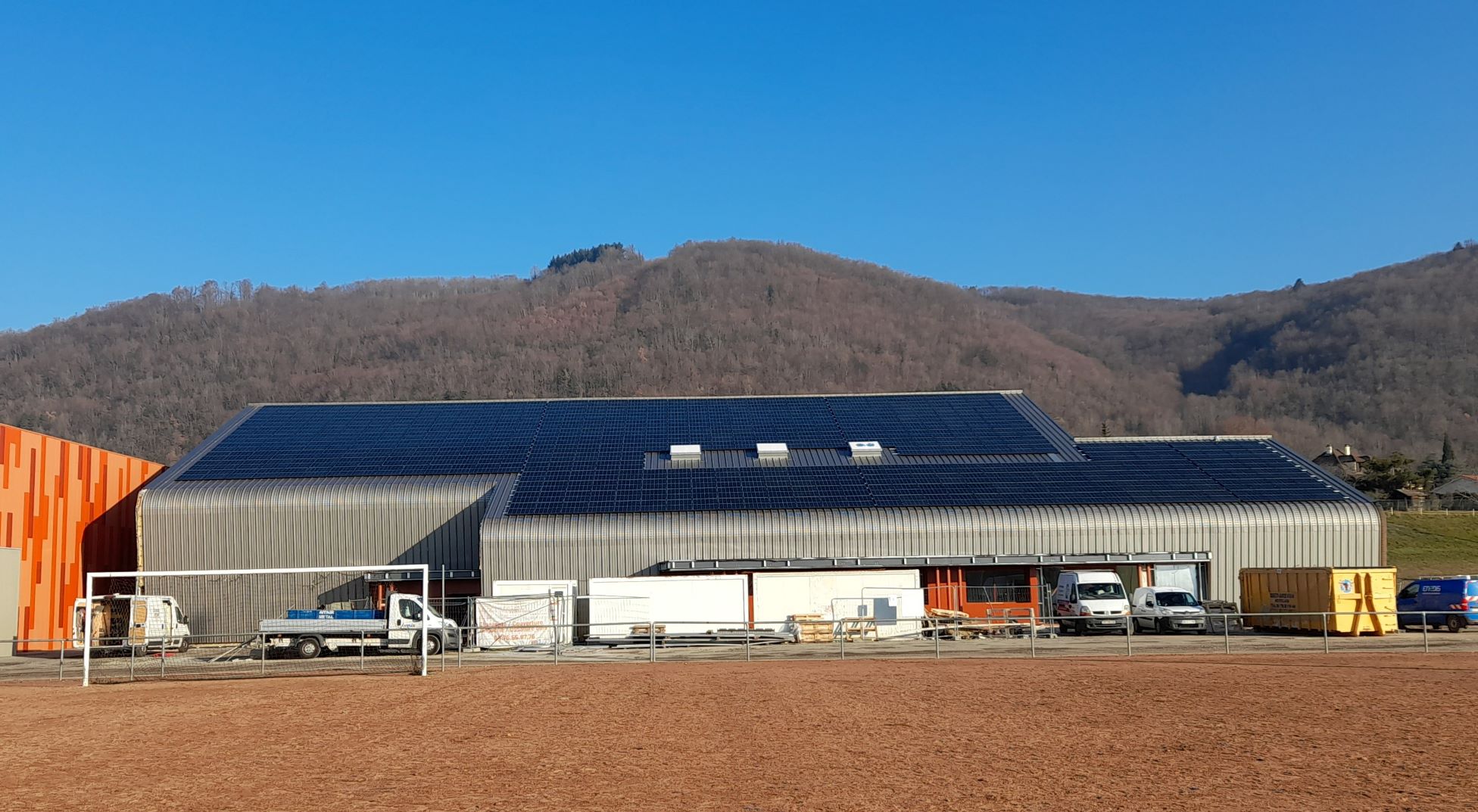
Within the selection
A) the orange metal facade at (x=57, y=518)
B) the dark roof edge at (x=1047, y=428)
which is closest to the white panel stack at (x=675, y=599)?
the dark roof edge at (x=1047, y=428)

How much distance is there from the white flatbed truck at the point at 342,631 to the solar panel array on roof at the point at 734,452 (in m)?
8.34

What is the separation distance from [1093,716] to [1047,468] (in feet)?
111

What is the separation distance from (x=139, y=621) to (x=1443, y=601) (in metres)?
46.4

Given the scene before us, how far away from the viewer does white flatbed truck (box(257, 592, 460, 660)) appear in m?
39.2

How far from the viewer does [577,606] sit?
1780 inches

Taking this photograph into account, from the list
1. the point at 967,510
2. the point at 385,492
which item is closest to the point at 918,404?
the point at 967,510

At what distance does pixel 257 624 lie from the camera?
47.4 meters

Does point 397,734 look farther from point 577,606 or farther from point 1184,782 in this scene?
point 577,606

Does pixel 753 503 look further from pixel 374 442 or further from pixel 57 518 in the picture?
pixel 57 518

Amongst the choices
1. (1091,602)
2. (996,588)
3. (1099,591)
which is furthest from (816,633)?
(1099,591)

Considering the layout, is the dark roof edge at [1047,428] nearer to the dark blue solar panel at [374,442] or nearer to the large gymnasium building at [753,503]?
the large gymnasium building at [753,503]

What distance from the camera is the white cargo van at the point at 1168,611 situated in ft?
146

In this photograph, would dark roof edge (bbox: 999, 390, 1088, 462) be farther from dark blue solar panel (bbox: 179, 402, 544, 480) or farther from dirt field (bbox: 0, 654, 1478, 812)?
dirt field (bbox: 0, 654, 1478, 812)

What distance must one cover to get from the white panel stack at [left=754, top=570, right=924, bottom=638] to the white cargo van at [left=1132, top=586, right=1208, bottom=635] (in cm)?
806
